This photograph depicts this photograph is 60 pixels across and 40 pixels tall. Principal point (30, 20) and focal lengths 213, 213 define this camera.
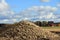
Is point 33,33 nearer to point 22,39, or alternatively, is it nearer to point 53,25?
point 22,39

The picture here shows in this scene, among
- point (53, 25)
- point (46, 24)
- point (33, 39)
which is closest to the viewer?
point (33, 39)

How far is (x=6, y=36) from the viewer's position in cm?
1634

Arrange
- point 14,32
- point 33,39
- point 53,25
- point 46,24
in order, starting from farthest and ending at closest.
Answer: point 53,25 → point 46,24 → point 14,32 → point 33,39

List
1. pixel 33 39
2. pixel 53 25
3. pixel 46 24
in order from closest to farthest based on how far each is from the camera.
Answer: pixel 33 39 → pixel 46 24 → pixel 53 25

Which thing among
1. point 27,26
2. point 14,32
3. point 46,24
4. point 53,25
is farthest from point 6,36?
point 53,25

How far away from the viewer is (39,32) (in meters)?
16.8

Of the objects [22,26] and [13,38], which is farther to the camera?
[22,26]

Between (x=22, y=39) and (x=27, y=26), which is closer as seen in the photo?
(x=22, y=39)

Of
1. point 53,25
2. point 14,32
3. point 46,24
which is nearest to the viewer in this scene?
point 14,32

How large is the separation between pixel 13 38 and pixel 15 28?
1.76m

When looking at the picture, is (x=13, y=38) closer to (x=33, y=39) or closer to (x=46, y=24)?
(x=33, y=39)

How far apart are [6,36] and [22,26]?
5.54 ft

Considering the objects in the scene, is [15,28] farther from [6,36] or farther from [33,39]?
[33,39]

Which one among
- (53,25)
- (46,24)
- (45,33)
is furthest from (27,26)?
(53,25)
